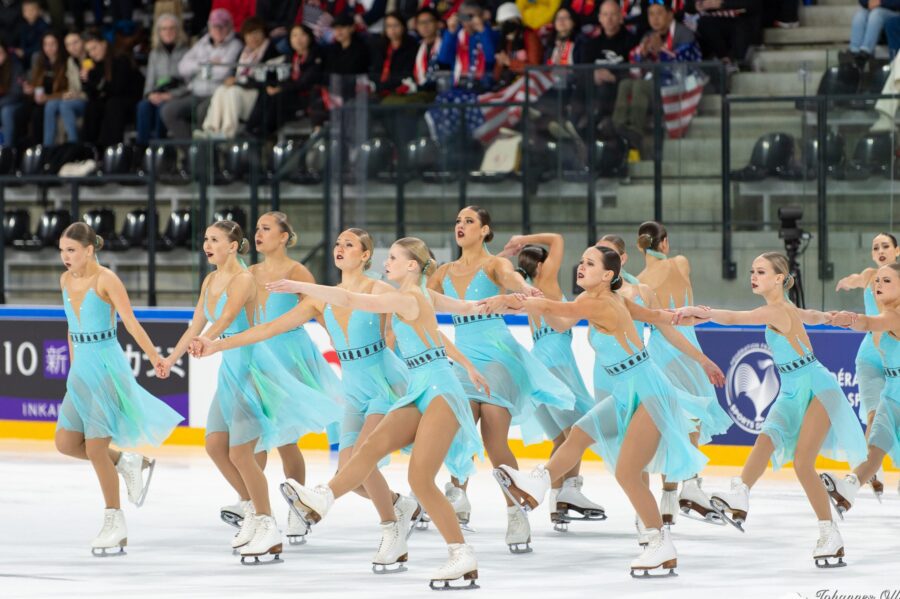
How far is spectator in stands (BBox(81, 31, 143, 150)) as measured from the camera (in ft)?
50.5

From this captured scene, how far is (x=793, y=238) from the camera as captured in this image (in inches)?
408

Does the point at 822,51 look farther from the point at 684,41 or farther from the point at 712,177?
the point at 712,177

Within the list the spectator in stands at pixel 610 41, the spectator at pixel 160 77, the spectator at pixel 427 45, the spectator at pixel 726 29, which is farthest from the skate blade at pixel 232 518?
the spectator at pixel 160 77

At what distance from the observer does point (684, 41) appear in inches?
501

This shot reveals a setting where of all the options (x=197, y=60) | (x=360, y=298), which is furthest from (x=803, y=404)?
(x=197, y=60)

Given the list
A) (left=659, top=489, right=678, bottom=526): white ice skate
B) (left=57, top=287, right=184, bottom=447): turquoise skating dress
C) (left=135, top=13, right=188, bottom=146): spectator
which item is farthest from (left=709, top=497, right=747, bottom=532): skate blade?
(left=135, top=13, right=188, bottom=146): spectator

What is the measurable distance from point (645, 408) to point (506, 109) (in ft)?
17.5

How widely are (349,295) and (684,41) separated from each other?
23.6ft

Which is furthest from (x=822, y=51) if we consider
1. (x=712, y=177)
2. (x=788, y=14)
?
(x=712, y=177)

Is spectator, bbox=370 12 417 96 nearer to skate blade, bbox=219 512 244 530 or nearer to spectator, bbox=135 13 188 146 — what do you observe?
spectator, bbox=135 13 188 146

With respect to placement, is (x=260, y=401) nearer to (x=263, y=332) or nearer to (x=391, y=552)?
(x=263, y=332)

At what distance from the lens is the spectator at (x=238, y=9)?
50.4ft

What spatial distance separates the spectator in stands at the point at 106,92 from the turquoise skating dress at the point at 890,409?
9439 millimetres

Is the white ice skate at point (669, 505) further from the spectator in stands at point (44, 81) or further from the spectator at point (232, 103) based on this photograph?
the spectator in stands at point (44, 81)
